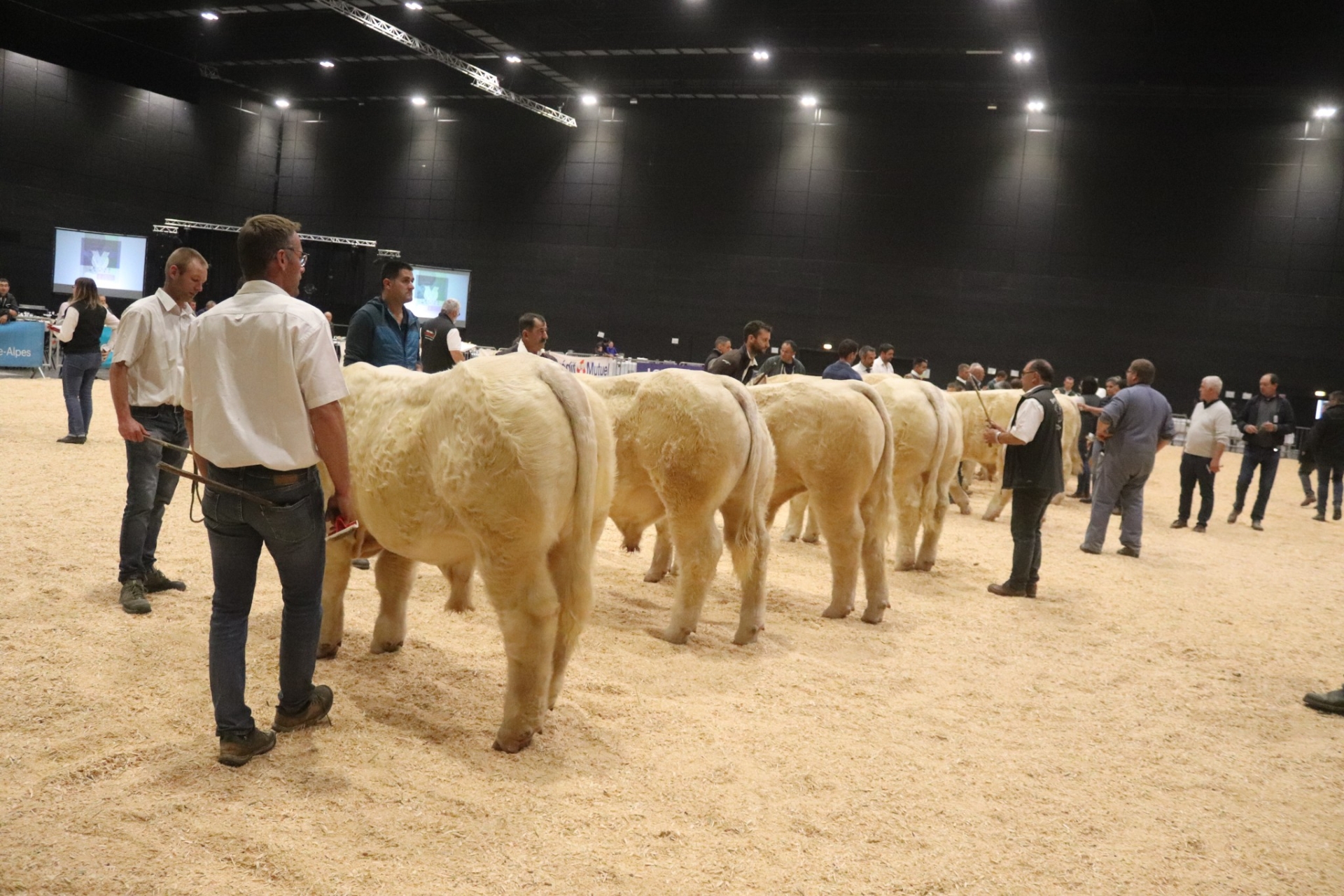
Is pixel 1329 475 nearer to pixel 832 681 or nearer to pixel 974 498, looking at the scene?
pixel 974 498

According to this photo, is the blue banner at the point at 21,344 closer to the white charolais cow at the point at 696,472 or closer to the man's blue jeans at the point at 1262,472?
the white charolais cow at the point at 696,472

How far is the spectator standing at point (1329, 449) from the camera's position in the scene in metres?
13.6

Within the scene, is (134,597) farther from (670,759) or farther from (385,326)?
(670,759)

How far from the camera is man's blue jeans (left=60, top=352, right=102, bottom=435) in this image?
10.5 m

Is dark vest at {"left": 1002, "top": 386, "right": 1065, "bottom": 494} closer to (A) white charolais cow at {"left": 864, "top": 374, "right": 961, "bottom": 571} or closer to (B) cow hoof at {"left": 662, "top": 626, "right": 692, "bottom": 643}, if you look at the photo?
(A) white charolais cow at {"left": 864, "top": 374, "right": 961, "bottom": 571}

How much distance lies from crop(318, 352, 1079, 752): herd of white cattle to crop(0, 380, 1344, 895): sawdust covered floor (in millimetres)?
413

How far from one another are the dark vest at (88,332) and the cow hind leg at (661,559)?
23.6 feet

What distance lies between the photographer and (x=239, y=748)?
3.40 metres

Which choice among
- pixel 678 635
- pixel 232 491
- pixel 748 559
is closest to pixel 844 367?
pixel 748 559

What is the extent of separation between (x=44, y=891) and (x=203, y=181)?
102 feet

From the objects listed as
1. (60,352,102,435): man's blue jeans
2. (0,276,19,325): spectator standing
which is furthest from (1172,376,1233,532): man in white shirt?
(0,276,19,325): spectator standing

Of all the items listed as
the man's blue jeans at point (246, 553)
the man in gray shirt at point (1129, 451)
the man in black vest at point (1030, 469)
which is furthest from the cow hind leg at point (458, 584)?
the man in gray shirt at point (1129, 451)

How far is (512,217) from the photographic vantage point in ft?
95.7

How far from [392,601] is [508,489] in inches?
64.3
